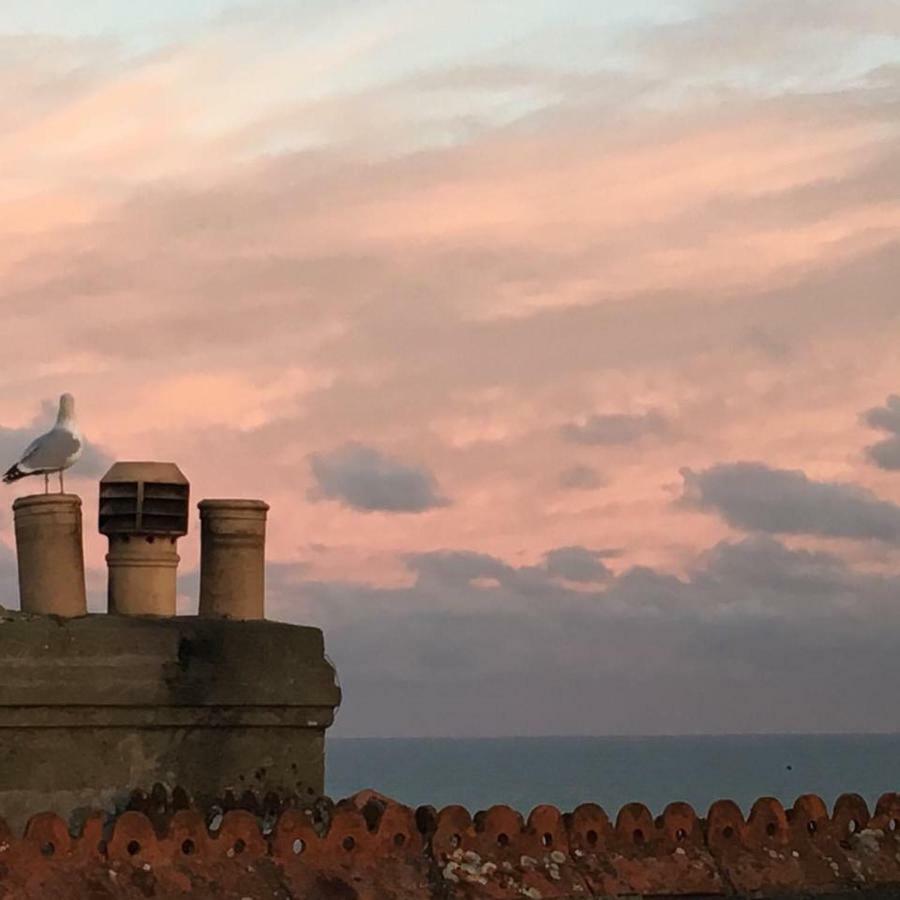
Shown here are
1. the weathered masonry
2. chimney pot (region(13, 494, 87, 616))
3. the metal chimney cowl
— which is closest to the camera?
the weathered masonry

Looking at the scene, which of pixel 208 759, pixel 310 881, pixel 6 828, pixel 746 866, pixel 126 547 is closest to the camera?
pixel 6 828

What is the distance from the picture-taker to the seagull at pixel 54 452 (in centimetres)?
1177

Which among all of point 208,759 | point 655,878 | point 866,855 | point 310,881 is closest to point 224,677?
point 208,759

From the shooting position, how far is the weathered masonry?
33.2 ft

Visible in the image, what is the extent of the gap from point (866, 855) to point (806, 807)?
369 mm

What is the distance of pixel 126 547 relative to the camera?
36.8 feet

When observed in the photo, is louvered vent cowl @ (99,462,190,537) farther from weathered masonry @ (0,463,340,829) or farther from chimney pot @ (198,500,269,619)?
chimney pot @ (198,500,269,619)

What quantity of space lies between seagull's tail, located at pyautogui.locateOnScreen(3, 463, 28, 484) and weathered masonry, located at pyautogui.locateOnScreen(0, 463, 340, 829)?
0.82 meters

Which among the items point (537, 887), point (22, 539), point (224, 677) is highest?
point (22, 539)

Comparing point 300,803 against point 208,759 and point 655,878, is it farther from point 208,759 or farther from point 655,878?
point 655,878

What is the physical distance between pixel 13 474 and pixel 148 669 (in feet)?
7.07

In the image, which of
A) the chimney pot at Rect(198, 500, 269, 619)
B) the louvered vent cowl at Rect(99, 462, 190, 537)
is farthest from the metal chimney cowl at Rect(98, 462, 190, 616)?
the chimney pot at Rect(198, 500, 269, 619)

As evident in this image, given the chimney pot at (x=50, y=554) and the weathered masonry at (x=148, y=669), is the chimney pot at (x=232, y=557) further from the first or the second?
the chimney pot at (x=50, y=554)

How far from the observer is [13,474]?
11.9 metres
